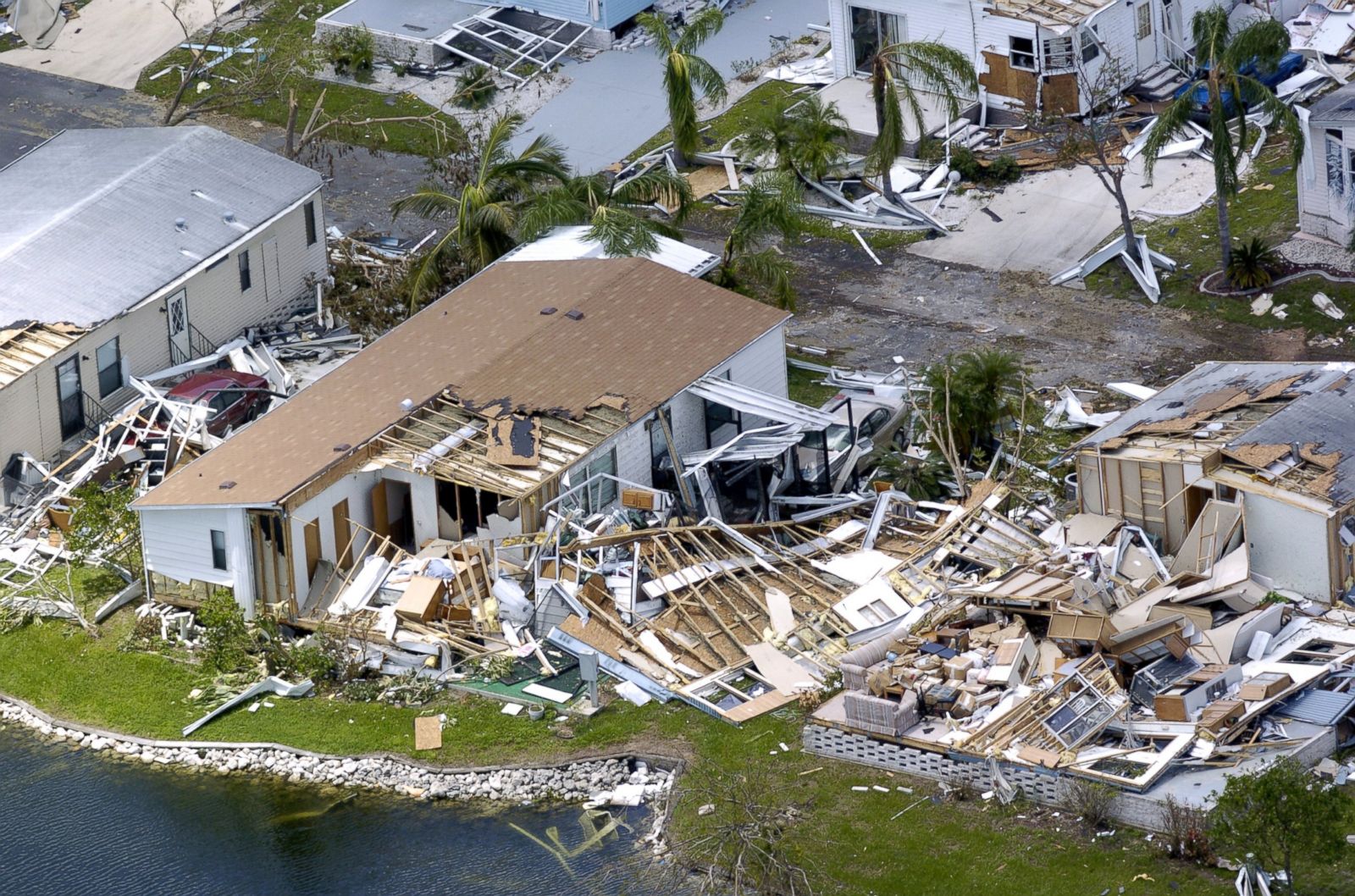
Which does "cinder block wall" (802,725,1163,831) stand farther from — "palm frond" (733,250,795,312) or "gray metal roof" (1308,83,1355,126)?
"gray metal roof" (1308,83,1355,126)

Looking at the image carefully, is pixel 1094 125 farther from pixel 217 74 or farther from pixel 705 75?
pixel 217 74

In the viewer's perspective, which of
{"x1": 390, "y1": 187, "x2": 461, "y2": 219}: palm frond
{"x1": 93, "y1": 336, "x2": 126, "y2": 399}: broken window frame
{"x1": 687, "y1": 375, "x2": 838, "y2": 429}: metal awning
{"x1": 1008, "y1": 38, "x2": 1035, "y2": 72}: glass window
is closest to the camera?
{"x1": 687, "y1": 375, "x2": 838, "y2": 429}: metal awning

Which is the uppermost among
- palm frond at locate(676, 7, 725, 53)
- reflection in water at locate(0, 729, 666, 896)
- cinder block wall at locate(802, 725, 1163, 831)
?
palm frond at locate(676, 7, 725, 53)

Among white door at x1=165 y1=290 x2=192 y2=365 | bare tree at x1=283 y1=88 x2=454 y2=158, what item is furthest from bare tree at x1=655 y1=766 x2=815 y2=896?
bare tree at x1=283 y1=88 x2=454 y2=158

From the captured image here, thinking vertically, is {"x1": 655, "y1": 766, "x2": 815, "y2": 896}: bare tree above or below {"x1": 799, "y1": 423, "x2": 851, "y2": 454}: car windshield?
below

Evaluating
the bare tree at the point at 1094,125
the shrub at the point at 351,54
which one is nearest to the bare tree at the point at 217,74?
the shrub at the point at 351,54

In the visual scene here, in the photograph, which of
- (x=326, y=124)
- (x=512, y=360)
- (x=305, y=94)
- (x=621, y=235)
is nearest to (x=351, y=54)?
(x=305, y=94)

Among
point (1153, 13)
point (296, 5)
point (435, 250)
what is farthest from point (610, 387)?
point (296, 5)

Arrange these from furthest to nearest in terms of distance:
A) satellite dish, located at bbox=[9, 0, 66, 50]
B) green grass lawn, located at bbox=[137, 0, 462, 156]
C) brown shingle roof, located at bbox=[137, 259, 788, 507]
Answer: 1. satellite dish, located at bbox=[9, 0, 66, 50]
2. green grass lawn, located at bbox=[137, 0, 462, 156]
3. brown shingle roof, located at bbox=[137, 259, 788, 507]
